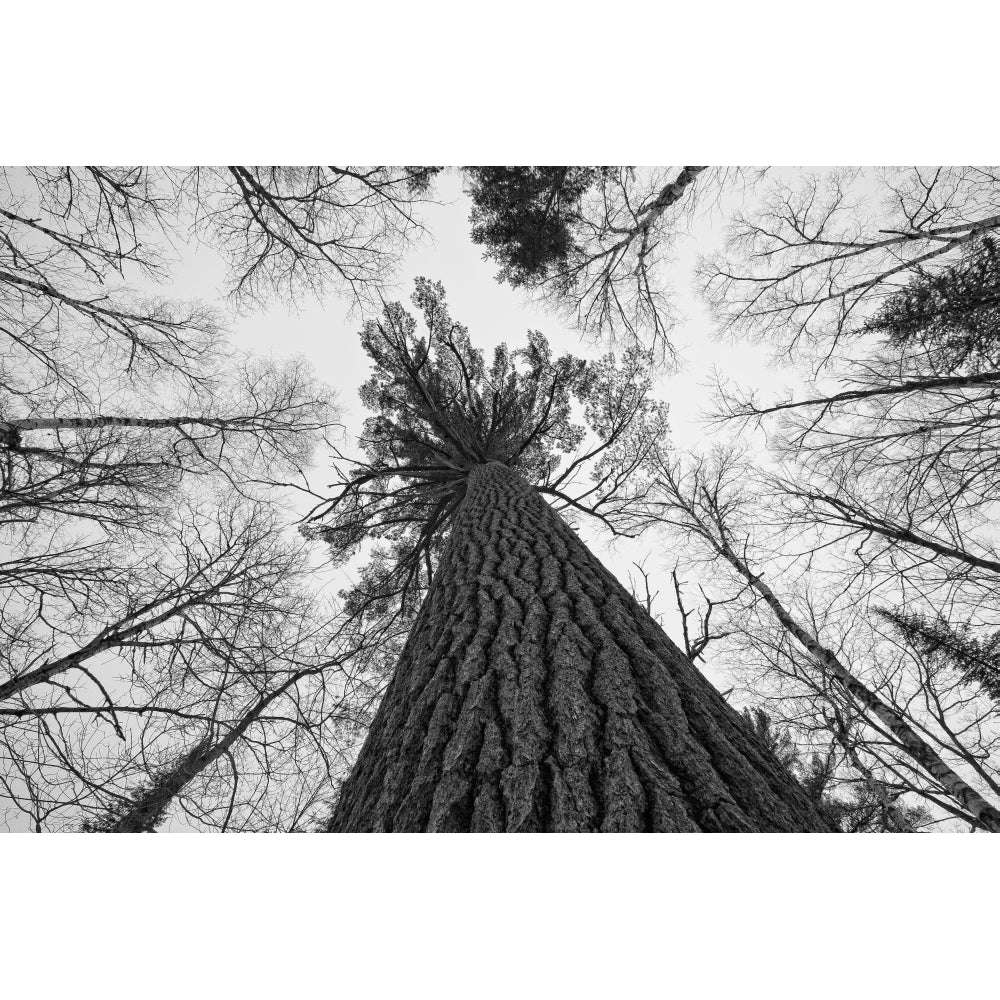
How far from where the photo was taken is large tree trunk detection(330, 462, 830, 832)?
937 mm

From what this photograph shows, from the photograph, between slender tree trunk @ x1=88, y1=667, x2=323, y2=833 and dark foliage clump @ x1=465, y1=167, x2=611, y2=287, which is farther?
dark foliage clump @ x1=465, y1=167, x2=611, y2=287

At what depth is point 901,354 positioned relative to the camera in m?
3.59

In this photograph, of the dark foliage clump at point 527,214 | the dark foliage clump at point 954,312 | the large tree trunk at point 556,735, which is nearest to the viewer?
the large tree trunk at point 556,735

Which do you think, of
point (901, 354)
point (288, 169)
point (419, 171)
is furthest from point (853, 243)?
point (288, 169)

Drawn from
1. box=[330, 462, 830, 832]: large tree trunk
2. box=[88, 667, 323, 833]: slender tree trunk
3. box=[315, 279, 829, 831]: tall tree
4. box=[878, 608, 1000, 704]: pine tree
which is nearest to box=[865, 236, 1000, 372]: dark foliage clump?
box=[878, 608, 1000, 704]: pine tree

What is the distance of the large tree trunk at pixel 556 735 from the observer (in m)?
0.94

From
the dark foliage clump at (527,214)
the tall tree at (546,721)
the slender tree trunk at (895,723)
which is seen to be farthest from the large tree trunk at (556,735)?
the dark foliage clump at (527,214)

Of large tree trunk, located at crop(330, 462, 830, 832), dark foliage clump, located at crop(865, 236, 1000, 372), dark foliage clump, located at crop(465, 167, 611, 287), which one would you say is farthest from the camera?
dark foliage clump, located at crop(465, 167, 611, 287)

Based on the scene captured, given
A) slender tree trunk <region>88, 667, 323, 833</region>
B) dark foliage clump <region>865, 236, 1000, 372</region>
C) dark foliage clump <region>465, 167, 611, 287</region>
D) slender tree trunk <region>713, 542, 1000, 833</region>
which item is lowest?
slender tree trunk <region>88, 667, 323, 833</region>

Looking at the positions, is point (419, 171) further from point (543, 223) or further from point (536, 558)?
point (536, 558)

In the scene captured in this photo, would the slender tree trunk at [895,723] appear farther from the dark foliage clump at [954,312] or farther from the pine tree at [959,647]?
the dark foliage clump at [954,312]

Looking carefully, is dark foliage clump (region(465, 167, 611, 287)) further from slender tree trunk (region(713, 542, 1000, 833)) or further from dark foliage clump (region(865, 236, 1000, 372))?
slender tree trunk (region(713, 542, 1000, 833))

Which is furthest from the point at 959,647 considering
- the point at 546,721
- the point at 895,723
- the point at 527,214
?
the point at 527,214

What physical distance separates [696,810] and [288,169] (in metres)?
4.92
